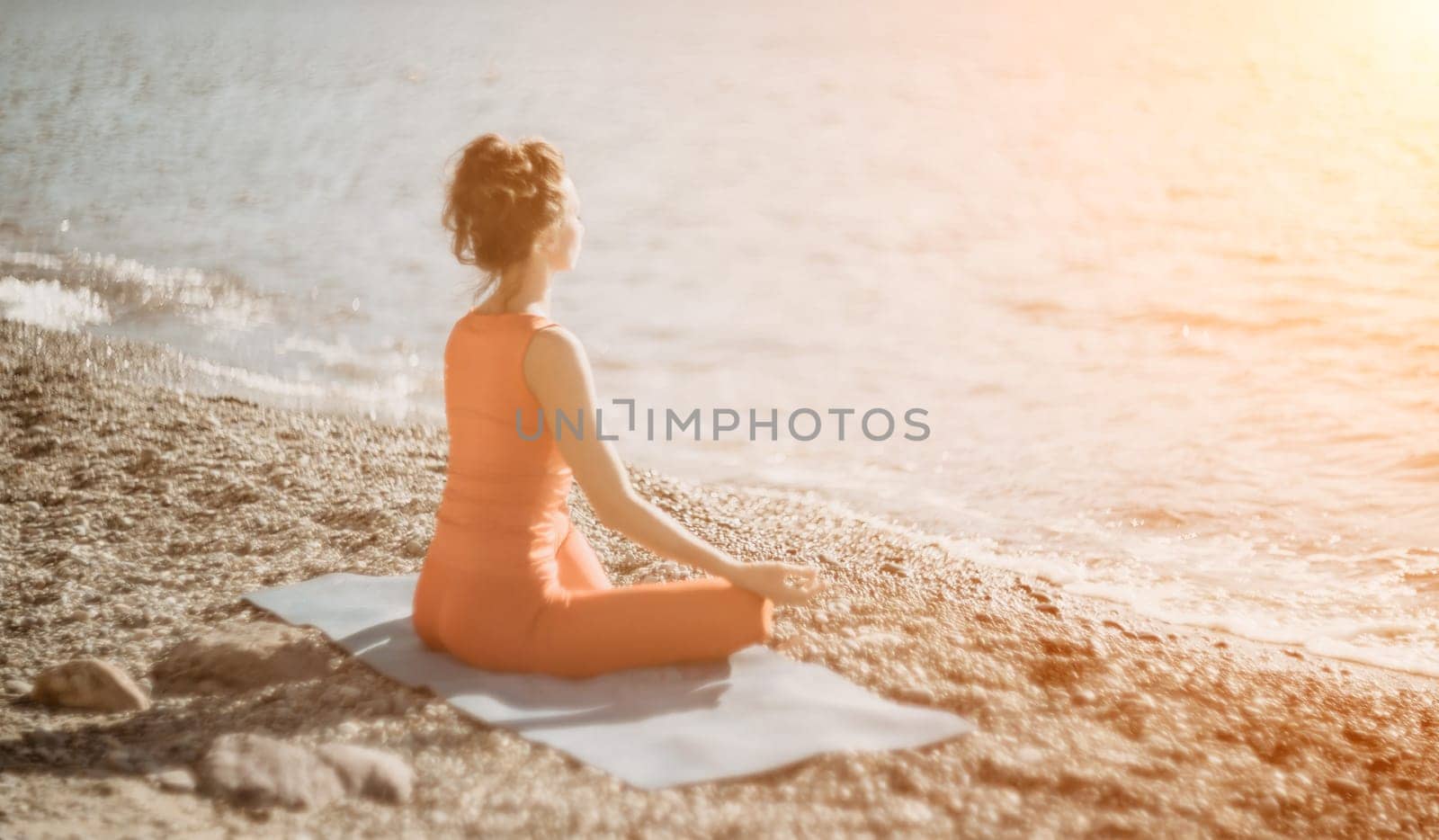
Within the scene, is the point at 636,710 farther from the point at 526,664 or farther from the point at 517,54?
the point at 517,54

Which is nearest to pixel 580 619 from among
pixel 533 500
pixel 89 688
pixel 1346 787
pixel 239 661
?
pixel 533 500

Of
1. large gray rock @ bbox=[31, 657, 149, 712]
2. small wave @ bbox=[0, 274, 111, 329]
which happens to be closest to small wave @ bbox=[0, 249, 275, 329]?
small wave @ bbox=[0, 274, 111, 329]

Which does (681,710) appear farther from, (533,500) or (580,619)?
(533,500)

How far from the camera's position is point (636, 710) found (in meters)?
2.59

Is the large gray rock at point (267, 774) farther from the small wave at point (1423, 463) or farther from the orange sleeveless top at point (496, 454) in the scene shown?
the small wave at point (1423, 463)

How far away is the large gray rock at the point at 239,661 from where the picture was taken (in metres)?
2.81

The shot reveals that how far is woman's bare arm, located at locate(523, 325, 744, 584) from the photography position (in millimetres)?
2578

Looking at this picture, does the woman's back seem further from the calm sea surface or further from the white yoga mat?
the calm sea surface

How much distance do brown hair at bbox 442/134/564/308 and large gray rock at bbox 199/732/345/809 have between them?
105cm

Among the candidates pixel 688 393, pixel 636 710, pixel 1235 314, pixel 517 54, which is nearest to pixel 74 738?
pixel 636 710

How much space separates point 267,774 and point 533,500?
784 millimetres

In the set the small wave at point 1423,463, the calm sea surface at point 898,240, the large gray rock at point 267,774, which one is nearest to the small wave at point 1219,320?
the calm sea surface at point 898,240

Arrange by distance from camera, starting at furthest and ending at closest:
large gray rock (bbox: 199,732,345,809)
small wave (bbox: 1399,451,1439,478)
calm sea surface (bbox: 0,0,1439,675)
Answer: small wave (bbox: 1399,451,1439,478)
calm sea surface (bbox: 0,0,1439,675)
large gray rock (bbox: 199,732,345,809)

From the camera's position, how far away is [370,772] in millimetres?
2316
